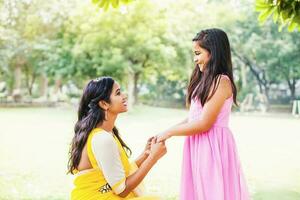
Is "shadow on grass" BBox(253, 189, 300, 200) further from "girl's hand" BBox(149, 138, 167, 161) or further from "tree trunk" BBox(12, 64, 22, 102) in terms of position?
"tree trunk" BBox(12, 64, 22, 102)

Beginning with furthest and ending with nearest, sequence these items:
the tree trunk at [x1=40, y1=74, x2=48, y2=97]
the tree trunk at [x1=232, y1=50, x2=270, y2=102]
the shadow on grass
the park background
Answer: the tree trunk at [x1=232, y1=50, x2=270, y2=102], the tree trunk at [x1=40, y1=74, x2=48, y2=97], the park background, the shadow on grass

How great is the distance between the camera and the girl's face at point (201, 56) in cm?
154

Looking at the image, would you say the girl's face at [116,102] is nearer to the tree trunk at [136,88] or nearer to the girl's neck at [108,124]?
the girl's neck at [108,124]

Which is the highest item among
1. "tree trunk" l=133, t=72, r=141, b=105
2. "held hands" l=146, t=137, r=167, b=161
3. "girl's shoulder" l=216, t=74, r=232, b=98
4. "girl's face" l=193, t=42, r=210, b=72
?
"girl's face" l=193, t=42, r=210, b=72

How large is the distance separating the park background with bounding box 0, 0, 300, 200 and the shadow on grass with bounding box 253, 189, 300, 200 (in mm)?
2165

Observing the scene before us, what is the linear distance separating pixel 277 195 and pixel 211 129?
2426 millimetres

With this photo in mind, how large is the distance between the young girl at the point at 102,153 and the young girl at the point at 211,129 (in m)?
0.18

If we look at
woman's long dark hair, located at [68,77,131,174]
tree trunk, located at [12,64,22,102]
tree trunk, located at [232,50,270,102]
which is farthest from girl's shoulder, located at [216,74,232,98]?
tree trunk, located at [232,50,270,102]

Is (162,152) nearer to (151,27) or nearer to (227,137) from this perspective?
(227,137)

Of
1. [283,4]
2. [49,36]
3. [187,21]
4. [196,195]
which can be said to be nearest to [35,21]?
[49,36]

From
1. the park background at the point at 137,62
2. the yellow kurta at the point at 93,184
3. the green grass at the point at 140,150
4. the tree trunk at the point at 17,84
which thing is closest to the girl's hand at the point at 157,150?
the yellow kurta at the point at 93,184

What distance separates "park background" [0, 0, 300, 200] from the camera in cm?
646

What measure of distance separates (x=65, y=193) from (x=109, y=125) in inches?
100

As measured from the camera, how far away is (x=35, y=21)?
21.5 ft
